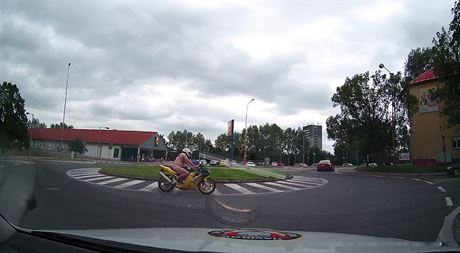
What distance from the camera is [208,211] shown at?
5.96 meters

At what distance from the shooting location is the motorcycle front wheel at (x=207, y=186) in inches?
312

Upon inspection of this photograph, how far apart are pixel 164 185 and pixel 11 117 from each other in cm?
326

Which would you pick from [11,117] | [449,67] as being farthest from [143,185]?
[449,67]

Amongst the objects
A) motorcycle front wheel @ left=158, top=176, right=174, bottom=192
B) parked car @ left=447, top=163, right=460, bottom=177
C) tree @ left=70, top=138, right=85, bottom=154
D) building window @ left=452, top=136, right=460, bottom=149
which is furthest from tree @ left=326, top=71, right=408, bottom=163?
motorcycle front wheel @ left=158, top=176, right=174, bottom=192

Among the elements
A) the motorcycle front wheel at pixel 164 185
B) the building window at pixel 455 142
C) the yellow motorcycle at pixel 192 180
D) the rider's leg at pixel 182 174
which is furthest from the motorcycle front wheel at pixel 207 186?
the building window at pixel 455 142

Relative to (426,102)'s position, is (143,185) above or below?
below

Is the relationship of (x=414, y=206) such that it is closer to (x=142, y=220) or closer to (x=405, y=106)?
(x=142, y=220)

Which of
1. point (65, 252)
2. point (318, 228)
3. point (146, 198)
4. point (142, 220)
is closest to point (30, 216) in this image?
point (142, 220)

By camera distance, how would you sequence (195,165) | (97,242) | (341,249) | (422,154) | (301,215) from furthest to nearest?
(422,154)
(195,165)
(301,215)
(97,242)
(341,249)

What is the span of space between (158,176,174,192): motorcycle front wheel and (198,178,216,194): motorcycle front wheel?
64cm

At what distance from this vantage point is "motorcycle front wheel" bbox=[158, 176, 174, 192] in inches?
290

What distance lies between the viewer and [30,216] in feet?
15.5

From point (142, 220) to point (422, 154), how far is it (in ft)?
128

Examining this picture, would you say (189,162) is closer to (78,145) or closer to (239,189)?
(239,189)
